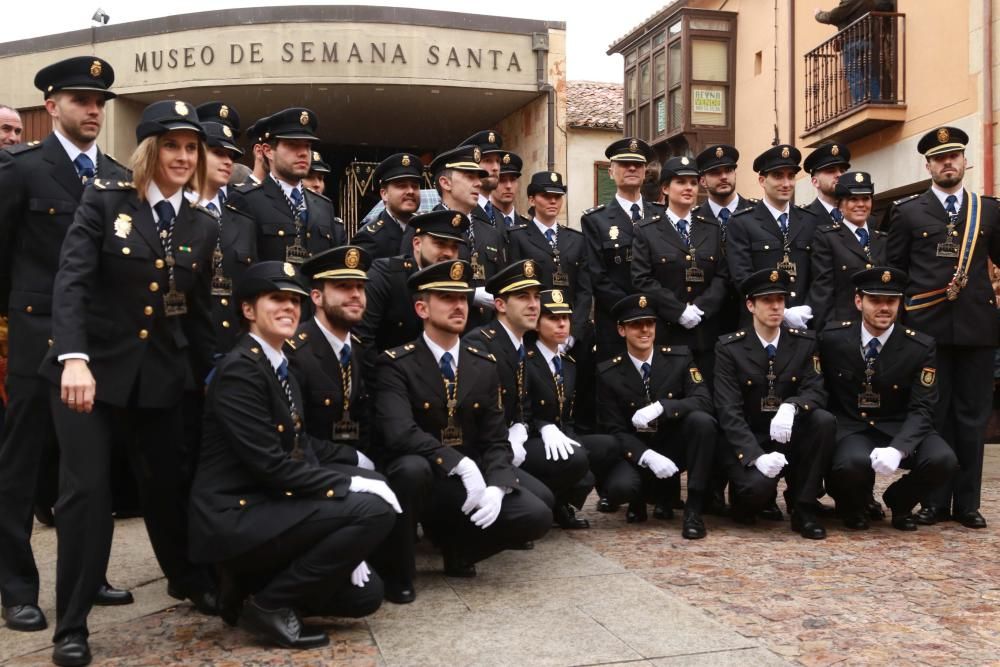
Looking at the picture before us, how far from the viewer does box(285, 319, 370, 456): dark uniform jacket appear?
15.4ft

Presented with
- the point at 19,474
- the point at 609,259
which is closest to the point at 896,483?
the point at 609,259

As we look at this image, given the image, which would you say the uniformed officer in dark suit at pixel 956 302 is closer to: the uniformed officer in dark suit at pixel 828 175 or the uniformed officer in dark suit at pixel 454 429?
the uniformed officer in dark suit at pixel 828 175

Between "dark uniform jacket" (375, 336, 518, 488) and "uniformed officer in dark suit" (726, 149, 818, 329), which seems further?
"uniformed officer in dark suit" (726, 149, 818, 329)

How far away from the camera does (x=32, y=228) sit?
13.7 feet

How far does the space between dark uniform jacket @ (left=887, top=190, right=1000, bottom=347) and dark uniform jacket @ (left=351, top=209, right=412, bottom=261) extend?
2961 mm

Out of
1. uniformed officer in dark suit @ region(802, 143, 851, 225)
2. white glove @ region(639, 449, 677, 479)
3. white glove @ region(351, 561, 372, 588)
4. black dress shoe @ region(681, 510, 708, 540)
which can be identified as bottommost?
black dress shoe @ region(681, 510, 708, 540)

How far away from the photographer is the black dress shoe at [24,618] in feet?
13.2

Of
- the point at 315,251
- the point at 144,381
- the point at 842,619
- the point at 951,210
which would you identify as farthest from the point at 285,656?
the point at 951,210

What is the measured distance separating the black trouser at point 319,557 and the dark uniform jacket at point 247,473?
0.15 ft

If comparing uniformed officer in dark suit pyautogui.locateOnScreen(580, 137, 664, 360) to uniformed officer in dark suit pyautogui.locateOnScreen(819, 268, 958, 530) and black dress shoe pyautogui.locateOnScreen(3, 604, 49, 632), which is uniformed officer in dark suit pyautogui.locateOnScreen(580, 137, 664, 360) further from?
black dress shoe pyautogui.locateOnScreen(3, 604, 49, 632)

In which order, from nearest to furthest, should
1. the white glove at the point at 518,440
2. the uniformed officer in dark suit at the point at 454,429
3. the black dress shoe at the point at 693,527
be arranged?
the uniformed officer in dark suit at the point at 454,429, the white glove at the point at 518,440, the black dress shoe at the point at 693,527

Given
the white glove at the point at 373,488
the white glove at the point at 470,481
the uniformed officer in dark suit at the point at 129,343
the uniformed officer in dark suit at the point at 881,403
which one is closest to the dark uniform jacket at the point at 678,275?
the uniformed officer in dark suit at the point at 881,403

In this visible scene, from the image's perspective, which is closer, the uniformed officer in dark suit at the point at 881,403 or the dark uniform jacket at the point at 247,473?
the dark uniform jacket at the point at 247,473

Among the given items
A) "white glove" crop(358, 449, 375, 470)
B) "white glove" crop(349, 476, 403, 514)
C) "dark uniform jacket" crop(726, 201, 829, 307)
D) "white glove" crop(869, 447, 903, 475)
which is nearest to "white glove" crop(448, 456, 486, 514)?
"white glove" crop(358, 449, 375, 470)
